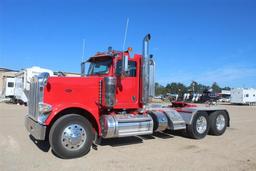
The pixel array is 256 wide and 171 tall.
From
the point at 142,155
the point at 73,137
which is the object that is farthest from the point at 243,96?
the point at 73,137

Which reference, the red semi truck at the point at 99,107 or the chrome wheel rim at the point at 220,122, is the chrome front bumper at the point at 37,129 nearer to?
the red semi truck at the point at 99,107

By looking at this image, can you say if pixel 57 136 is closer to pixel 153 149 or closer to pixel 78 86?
pixel 78 86

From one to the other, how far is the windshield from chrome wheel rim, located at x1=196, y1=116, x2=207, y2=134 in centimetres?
406

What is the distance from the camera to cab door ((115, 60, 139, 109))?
26.8ft

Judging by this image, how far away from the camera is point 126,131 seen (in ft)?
25.3

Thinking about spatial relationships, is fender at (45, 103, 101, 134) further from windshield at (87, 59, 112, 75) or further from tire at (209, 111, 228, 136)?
tire at (209, 111, 228, 136)

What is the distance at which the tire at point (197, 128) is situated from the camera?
31.6 ft

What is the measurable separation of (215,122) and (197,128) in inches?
40.4

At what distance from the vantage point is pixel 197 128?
9.95 meters

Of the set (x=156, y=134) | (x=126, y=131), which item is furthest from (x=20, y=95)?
(x=126, y=131)

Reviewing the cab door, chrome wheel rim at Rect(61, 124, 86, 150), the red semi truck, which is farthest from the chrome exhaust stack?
chrome wheel rim at Rect(61, 124, 86, 150)

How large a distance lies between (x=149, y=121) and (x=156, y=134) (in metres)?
2.29

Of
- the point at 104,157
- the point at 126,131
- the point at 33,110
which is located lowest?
the point at 104,157

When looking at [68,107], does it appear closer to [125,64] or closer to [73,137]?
[73,137]
